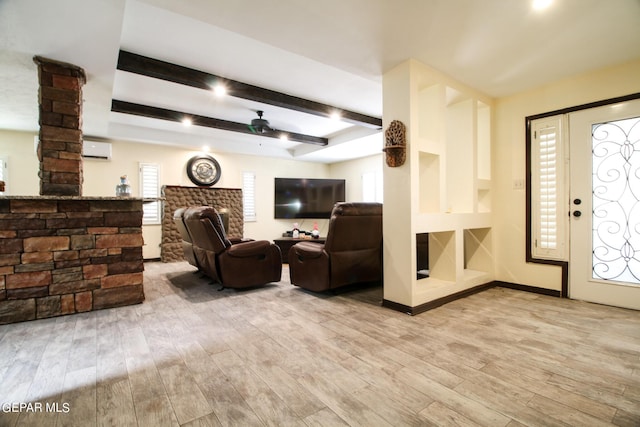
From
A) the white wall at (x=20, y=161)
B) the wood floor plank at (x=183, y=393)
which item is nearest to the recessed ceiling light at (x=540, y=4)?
the wood floor plank at (x=183, y=393)

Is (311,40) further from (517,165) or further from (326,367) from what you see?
(517,165)

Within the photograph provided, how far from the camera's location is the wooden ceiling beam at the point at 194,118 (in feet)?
13.8

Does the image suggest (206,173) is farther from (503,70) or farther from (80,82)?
(503,70)

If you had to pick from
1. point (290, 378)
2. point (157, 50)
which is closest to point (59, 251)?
point (157, 50)

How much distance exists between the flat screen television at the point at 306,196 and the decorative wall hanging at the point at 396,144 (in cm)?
480

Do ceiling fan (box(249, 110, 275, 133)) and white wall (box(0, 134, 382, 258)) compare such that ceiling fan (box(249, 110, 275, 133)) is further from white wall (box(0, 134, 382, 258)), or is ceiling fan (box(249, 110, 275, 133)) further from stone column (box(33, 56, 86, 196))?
stone column (box(33, 56, 86, 196))

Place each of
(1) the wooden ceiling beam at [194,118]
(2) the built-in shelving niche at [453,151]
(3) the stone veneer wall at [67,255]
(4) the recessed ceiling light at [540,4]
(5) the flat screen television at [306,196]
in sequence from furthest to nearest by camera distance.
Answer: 1. (5) the flat screen television at [306,196]
2. (1) the wooden ceiling beam at [194,118]
3. (2) the built-in shelving niche at [453,151]
4. (3) the stone veneer wall at [67,255]
5. (4) the recessed ceiling light at [540,4]

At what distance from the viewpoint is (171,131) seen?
5.74m

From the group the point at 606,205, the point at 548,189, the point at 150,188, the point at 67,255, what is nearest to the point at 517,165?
the point at 548,189

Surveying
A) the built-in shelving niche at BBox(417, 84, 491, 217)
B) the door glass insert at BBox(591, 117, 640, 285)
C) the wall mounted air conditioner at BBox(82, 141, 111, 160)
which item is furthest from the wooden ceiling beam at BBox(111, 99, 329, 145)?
the door glass insert at BBox(591, 117, 640, 285)

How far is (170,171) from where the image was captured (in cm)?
610

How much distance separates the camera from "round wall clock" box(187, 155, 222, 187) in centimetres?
627

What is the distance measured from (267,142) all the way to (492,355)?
6.02m

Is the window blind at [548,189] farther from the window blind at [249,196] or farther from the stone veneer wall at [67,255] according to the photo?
the window blind at [249,196]
